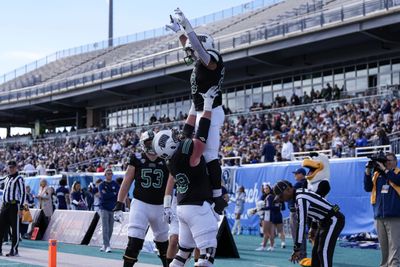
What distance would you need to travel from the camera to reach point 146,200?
9.57 m

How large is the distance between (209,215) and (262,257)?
8.02m

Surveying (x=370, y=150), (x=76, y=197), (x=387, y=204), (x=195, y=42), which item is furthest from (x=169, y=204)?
(x=76, y=197)

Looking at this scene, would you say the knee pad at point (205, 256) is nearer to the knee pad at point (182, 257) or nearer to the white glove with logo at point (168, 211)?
the knee pad at point (182, 257)

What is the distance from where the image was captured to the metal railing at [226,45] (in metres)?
31.1

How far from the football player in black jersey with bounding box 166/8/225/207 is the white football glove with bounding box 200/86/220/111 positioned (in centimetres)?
6

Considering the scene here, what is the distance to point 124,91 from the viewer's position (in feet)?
157

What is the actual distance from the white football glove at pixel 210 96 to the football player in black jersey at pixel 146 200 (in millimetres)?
1982

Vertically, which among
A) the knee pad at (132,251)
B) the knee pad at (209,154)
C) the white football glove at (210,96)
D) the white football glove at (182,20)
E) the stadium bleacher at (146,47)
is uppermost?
the stadium bleacher at (146,47)

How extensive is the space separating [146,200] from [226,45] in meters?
28.8

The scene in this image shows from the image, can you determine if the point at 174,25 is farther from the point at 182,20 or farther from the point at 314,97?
the point at 314,97

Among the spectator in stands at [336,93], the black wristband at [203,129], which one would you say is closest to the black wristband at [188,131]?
the black wristband at [203,129]

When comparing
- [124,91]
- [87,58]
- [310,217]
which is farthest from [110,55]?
[310,217]

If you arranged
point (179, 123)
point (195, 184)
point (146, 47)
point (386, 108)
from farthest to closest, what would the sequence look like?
1. point (146, 47)
2. point (179, 123)
3. point (386, 108)
4. point (195, 184)

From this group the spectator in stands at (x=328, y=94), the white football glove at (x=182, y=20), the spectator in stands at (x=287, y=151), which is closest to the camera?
the white football glove at (x=182, y=20)
